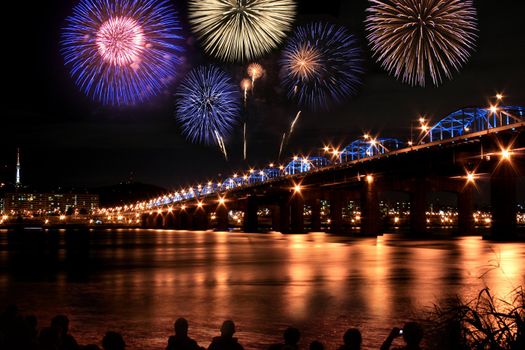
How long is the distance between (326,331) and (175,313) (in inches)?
213

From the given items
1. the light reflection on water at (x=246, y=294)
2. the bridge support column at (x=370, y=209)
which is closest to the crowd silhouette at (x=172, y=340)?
the light reflection on water at (x=246, y=294)

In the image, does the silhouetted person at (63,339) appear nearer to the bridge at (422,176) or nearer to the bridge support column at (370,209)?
the bridge at (422,176)

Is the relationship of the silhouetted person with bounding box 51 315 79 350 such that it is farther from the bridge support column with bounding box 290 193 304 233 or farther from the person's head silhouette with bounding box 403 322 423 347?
the bridge support column with bounding box 290 193 304 233

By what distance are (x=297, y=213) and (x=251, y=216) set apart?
83.4 feet

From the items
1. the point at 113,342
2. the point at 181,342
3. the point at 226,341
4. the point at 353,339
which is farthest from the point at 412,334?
the point at 113,342

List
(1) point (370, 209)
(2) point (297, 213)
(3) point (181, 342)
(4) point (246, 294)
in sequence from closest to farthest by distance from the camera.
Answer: (3) point (181, 342)
(4) point (246, 294)
(1) point (370, 209)
(2) point (297, 213)

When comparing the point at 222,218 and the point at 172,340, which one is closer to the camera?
the point at 172,340

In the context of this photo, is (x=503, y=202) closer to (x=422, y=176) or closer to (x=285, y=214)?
(x=422, y=176)

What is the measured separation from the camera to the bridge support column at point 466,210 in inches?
4833

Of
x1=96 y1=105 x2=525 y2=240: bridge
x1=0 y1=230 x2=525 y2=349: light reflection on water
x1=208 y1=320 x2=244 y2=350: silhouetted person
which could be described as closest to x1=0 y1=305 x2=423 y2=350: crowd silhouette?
x1=208 y1=320 x2=244 y2=350: silhouetted person

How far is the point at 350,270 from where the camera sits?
35.3 metres

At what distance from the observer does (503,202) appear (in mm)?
77500

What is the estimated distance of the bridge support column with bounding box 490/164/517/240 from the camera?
77000 mm

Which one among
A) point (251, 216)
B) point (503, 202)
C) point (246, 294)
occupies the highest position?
point (503, 202)
